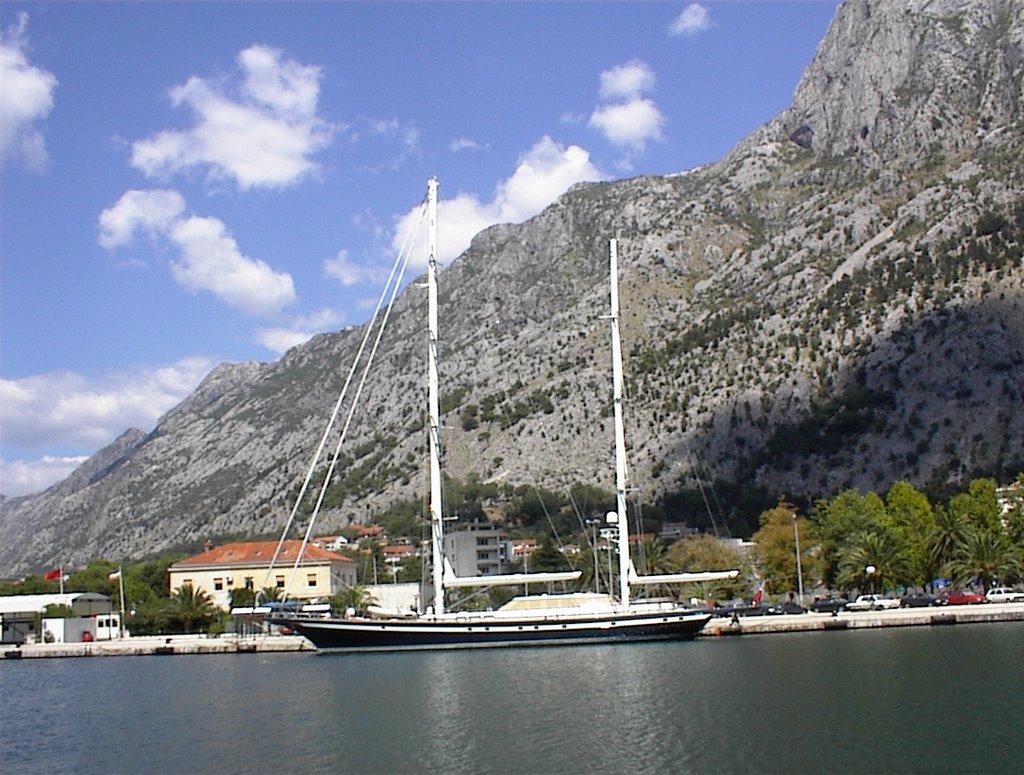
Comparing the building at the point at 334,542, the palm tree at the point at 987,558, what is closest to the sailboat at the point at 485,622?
the palm tree at the point at 987,558

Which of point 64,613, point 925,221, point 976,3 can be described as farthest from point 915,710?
point 976,3

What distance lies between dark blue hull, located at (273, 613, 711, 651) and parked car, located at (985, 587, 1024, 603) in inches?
1049

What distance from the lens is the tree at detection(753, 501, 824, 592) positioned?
94438 millimetres

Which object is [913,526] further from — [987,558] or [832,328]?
[832,328]

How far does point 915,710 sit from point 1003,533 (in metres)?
56.4

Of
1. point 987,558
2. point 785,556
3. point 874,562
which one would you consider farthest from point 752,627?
point 785,556

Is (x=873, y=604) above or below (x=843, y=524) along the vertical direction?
below

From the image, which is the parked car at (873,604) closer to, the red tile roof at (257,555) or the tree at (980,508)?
the tree at (980,508)

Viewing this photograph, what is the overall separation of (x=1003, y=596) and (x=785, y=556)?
2098cm

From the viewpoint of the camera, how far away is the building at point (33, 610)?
98938mm

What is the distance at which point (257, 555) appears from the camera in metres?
115

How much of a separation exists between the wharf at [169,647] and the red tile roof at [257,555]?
26106 mm

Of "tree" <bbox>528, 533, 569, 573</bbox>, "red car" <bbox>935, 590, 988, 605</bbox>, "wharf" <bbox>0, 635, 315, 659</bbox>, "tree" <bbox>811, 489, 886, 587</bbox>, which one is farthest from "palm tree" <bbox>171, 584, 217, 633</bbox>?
"red car" <bbox>935, 590, 988, 605</bbox>

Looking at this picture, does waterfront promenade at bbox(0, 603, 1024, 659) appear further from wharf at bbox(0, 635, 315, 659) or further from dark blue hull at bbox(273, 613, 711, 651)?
dark blue hull at bbox(273, 613, 711, 651)
